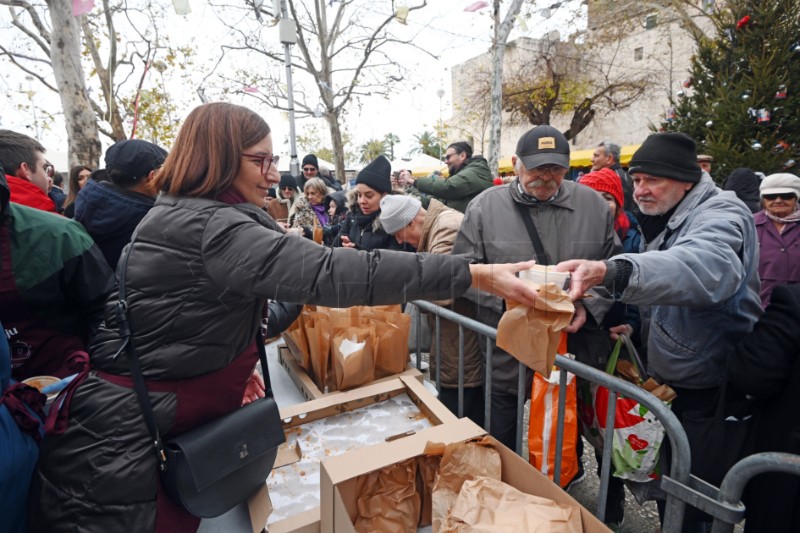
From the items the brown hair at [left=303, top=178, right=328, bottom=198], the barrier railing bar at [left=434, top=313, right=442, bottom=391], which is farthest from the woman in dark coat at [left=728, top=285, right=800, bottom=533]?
the brown hair at [left=303, top=178, right=328, bottom=198]

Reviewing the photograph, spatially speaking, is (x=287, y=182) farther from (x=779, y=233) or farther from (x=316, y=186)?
(x=779, y=233)

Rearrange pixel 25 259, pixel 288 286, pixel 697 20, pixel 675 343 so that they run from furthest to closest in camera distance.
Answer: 1. pixel 697 20
2. pixel 675 343
3. pixel 25 259
4. pixel 288 286

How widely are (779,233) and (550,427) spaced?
12.0 ft

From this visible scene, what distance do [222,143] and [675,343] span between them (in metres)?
1.95

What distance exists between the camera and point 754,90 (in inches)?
250

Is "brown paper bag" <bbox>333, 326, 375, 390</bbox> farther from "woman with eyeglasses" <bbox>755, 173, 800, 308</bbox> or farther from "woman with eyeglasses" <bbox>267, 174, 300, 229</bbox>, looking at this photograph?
"woman with eyeglasses" <bbox>267, 174, 300, 229</bbox>

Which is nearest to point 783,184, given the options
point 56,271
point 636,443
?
point 636,443

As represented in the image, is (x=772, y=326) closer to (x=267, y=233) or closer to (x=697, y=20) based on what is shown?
(x=267, y=233)

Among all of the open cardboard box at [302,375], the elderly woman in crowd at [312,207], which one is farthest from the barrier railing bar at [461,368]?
the elderly woman in crowd at [312,207]

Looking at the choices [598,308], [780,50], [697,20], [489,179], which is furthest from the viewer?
[697,20]

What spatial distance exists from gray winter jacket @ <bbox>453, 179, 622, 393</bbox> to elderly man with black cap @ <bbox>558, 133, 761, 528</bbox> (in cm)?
26

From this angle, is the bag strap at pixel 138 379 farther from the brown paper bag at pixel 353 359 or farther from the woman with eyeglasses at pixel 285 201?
the woman with eyeglasses at pixel 285 201

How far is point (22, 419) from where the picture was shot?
4.30 feet

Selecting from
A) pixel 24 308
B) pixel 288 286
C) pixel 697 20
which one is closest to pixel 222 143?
pixel 288 286
